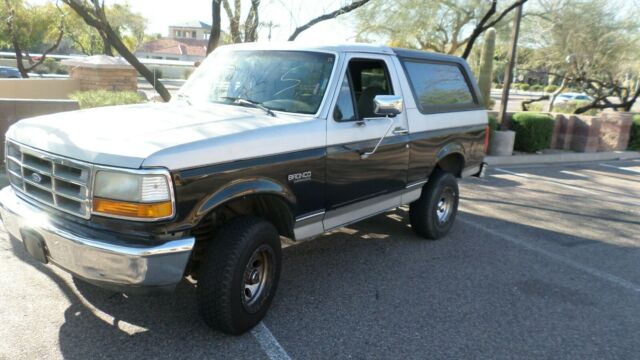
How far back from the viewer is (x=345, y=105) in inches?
167

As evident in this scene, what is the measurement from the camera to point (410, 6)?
53.2 feet

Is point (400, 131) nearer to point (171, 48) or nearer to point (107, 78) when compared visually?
point (107, 78)

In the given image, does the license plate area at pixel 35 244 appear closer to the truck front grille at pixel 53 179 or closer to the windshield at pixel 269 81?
the truck front grille at pixel 53 179

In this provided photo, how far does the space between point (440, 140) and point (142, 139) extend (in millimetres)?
3411

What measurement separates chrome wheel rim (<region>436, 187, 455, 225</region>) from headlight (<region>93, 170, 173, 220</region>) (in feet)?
12.2

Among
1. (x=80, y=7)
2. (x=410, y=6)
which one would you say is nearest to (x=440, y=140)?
(x=80, y=7)

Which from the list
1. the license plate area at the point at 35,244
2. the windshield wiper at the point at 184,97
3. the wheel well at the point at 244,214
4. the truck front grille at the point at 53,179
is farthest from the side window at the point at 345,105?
the license plate area at the point at 35,244

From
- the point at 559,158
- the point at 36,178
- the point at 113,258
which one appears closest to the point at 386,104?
the point at 113,258

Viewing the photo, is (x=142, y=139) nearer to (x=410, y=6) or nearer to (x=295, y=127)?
(x=295, y=127)

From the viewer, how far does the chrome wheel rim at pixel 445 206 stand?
5882 millimetres

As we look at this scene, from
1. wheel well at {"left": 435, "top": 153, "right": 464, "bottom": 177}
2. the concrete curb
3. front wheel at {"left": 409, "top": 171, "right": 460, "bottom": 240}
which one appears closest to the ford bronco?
front wheel at {"left": 409, "top": 171, "right": 460, "bottom": 240}

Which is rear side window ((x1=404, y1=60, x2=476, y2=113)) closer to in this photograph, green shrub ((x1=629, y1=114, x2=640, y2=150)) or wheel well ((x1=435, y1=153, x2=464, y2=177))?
wheel well ((x1=435, y1=153, x2=464, y2=177))

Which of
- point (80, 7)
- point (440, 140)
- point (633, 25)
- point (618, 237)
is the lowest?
point (618, 237)

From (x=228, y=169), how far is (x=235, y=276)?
70 cm
